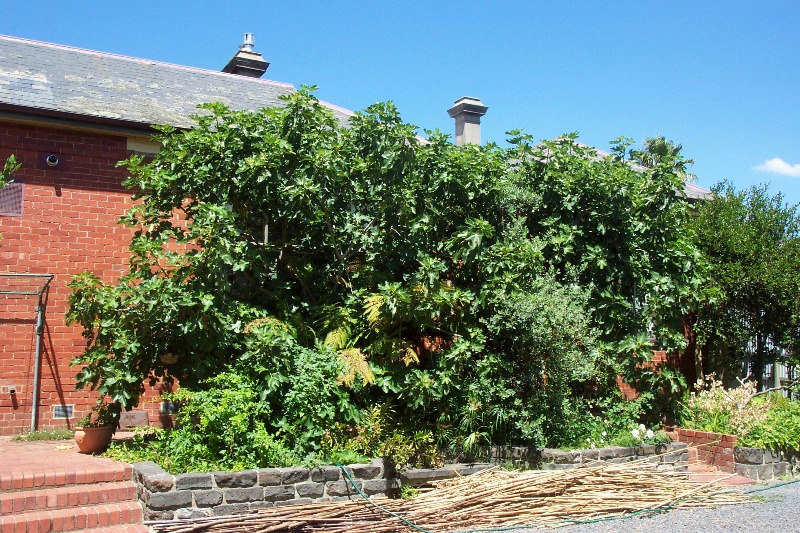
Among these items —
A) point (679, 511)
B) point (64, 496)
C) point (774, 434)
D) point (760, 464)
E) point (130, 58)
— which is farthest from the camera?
point (130, 58)

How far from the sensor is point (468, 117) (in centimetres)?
1552

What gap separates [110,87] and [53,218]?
2767 millimetres

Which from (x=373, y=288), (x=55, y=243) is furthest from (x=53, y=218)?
(x=373, y=288)

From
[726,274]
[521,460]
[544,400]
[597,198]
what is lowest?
[521,460]

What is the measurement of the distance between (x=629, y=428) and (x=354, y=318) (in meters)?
4.15

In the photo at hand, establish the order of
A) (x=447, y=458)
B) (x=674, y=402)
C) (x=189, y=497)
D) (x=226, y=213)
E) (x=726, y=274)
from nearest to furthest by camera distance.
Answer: (x=189, y=497), (x=226, y=213), (x=447, y=458), (x=674, y=402), (x=726, y=274)

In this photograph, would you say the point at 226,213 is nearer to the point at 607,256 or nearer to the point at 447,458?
the point at 447,458

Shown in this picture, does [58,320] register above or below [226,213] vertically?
below

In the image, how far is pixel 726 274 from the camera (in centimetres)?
1283

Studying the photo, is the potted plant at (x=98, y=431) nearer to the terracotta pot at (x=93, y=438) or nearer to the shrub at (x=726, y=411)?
the terracotta pot at (x=93, y=438)

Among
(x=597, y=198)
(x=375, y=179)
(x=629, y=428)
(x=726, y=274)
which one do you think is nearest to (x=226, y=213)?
(x=375, y=179)

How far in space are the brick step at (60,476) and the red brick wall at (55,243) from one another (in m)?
3.11

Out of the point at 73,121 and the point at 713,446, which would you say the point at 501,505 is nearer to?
the point at 713,446

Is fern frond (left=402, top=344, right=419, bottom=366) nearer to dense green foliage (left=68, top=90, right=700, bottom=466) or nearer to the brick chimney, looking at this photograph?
dense green foliage (left=68, top=90, right=700, bottom=466)
